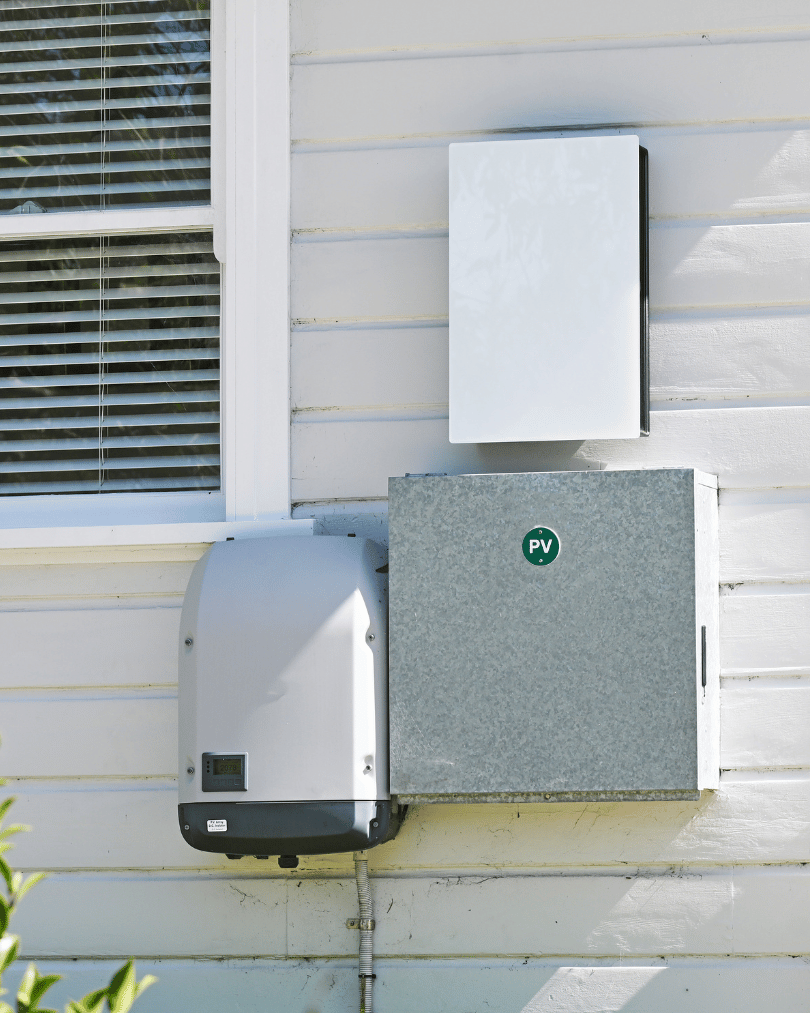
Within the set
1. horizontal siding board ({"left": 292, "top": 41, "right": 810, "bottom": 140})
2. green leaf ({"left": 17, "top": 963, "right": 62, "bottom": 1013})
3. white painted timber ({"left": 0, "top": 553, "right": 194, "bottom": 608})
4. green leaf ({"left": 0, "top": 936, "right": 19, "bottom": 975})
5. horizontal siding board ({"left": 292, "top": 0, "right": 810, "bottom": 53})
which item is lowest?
green leaf ({"left": 17, "top": 963, "right": 62, "bottom": 1013})

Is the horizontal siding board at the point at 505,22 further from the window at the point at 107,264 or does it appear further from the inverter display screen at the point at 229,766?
the inverter display screen at the point at 229,766

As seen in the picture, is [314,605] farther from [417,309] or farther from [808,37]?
[808,37]

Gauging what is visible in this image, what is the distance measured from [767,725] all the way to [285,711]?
37.9 inches

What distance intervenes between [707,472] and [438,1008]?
3.95ft

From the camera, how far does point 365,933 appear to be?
2.27 metres

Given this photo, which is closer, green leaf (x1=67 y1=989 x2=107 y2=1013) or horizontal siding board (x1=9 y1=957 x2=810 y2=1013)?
green leaf (x1=67 y1=989 x2=107 y2=1013)

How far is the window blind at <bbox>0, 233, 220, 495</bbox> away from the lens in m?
2.54

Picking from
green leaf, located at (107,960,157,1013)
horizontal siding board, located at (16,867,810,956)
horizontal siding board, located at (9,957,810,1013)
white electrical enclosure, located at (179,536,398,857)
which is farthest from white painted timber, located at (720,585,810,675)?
green leaf, located at (107,960,157,1013)

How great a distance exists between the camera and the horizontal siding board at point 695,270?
2.35m

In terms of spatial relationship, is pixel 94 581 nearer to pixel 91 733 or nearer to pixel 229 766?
pixel 91 733

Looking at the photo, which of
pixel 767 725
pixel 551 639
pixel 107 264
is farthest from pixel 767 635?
pixel 107 264

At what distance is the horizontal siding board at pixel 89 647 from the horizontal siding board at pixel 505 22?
1.29m

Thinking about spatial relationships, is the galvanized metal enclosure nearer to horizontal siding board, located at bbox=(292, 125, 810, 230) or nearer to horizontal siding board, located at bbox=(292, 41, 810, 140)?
horizontal siding board, located at bbox=(292, 125, 810, 230)

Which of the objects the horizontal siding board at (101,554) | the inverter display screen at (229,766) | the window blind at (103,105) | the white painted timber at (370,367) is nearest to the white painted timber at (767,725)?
the white painted timber at (370,367)
